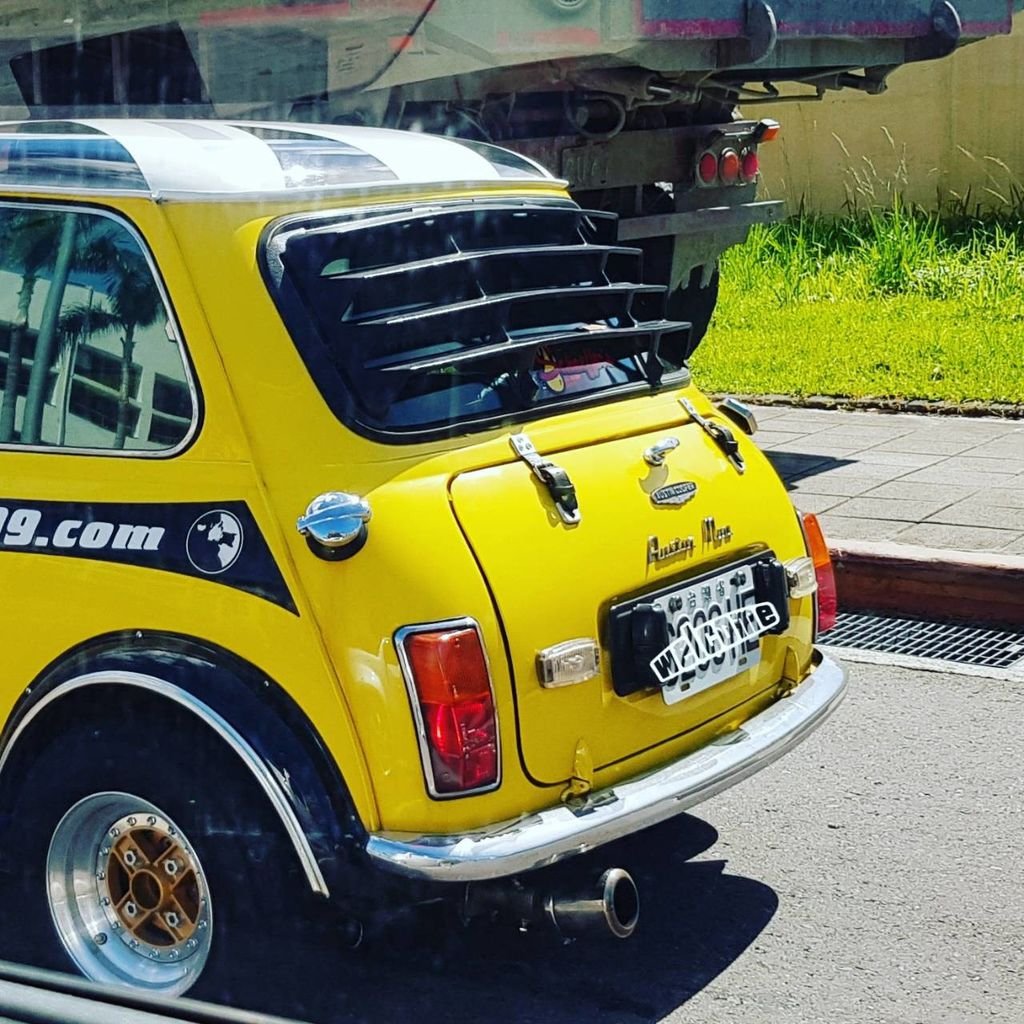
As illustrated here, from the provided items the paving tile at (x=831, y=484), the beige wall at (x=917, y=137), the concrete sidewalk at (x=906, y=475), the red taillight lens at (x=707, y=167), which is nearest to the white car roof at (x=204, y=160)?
the concrete sidewalk at (x=906, y=475)

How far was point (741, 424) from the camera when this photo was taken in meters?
4.60

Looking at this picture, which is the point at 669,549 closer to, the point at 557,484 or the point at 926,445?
the point at 557,484

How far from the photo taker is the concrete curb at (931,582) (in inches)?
252

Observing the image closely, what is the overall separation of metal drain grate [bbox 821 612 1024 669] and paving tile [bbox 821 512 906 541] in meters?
0.46

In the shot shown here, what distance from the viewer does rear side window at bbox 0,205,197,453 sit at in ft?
12.0

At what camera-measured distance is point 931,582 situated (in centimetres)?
655

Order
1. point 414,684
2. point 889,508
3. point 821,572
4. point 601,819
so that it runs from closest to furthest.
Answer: point 414,684, point 601,819, point 821,572, point 889,508

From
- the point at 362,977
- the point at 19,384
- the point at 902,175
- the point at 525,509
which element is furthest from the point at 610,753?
the point at 902,175

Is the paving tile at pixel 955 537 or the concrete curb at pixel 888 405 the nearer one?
the paving tile at pixel 955 537

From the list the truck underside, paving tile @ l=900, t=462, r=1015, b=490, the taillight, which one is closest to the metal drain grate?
paving tile @ l=900, t=462, r=1015, b=490

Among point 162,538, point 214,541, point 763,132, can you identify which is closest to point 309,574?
point 214,541

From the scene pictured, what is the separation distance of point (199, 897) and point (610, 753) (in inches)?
34.9

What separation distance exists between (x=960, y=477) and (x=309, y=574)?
508cm

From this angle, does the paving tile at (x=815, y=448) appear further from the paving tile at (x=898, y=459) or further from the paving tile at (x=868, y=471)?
the paving tile at (x=868, y=471)
